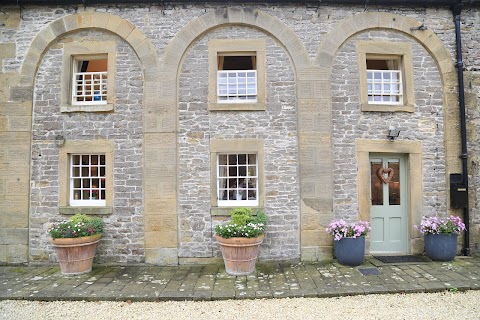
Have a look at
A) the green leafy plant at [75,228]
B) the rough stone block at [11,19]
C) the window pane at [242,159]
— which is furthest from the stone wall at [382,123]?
the rough stone block at [11,19]

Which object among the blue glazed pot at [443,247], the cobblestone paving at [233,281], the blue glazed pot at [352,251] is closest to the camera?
the cobblestone paving at [233,281]

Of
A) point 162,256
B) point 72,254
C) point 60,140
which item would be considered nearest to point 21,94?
point 60,140

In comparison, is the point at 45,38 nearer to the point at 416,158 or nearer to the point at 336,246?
the point at 336,246

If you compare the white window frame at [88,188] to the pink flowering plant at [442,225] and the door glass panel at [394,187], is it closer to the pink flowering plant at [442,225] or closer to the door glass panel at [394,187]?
the door glass panel at [394,187]

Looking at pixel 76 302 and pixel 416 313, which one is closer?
pixel 416 313

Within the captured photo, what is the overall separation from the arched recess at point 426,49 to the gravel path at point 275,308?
239 centimetres

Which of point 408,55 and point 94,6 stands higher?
point 94,6

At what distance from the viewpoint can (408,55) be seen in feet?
24.5

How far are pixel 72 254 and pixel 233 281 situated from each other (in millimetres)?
3316

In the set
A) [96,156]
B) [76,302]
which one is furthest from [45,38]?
[76,302]

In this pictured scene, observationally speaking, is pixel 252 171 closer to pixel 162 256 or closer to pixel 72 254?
pixel 162 256

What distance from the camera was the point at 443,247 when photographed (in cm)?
680

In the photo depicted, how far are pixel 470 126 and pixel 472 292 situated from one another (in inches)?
161

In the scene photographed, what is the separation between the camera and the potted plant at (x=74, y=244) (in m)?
6.25
